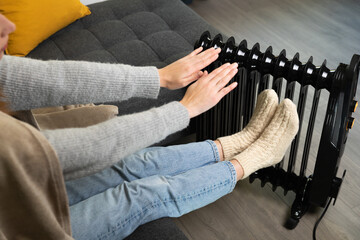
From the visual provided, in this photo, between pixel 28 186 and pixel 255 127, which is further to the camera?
pixel 255 127

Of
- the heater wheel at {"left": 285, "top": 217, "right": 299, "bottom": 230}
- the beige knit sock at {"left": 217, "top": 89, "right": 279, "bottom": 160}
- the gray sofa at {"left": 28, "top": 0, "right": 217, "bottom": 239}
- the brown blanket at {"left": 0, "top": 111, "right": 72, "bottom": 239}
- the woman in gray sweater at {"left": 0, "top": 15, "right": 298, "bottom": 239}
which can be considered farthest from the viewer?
the gray sofa at {"left": 28, "top": 0, "right": 217, "bottom": 239}

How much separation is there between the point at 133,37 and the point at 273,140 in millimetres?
799

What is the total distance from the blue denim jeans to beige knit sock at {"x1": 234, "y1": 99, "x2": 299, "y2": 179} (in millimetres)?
69

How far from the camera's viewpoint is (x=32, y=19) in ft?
5.35

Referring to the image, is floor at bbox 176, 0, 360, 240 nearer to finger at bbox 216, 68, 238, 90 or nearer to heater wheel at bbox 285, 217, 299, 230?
heater wheel at bbox 285, 217, 299, 230

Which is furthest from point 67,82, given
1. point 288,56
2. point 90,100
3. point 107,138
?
point 288,56

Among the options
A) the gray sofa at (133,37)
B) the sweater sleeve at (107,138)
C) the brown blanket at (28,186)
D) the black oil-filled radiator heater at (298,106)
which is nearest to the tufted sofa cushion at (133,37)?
the gray sofa at (133,37)

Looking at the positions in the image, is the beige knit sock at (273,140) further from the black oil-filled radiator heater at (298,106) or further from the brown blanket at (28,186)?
the brown blanket at (28,186)

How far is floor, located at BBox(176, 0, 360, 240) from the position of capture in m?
1.43

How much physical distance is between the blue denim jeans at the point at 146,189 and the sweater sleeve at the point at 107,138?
8.0 inches

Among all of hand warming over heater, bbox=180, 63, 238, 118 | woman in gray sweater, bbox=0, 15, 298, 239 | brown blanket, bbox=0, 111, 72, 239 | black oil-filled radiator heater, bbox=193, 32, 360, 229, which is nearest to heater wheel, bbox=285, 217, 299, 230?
black oil-filled radiator heater, bbox=193, 32, 360, 229

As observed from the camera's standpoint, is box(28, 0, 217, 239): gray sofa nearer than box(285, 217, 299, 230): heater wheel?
No

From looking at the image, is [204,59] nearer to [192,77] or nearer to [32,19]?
[192,77]

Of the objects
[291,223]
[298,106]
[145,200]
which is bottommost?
[291,223]
